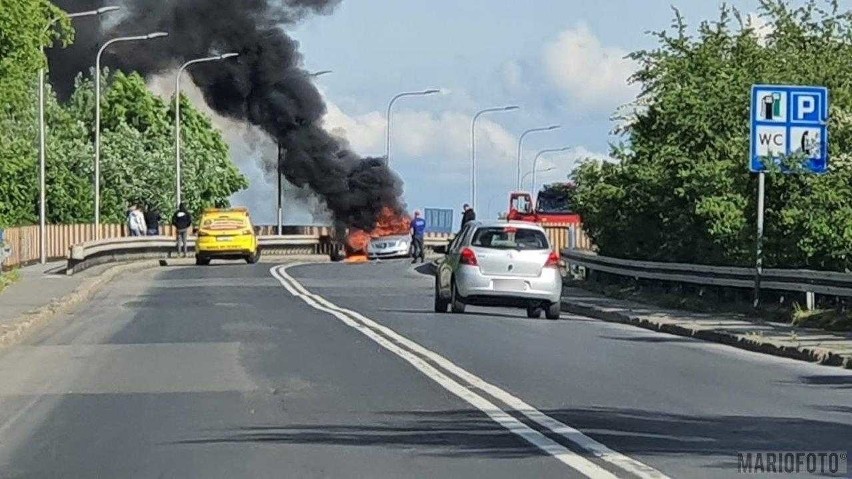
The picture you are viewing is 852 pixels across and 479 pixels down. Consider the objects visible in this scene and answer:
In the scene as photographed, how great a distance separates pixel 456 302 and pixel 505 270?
113 centimetres

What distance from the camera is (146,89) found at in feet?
338

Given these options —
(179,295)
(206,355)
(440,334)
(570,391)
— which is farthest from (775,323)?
(179,295)

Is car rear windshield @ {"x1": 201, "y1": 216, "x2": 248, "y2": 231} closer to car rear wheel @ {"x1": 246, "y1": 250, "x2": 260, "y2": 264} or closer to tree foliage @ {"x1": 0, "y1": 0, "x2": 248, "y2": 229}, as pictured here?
car rear wheel @ {"x1": 246, "y1": 250, "x2": 260, "y2": 264}

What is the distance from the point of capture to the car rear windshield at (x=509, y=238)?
103ft

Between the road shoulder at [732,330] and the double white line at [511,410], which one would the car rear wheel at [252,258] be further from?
the double white line at [511,410]

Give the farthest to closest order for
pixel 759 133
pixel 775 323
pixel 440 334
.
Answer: pixel 759 133 < pixel 775 323 < pixel 440 334

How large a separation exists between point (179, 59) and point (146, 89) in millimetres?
28187

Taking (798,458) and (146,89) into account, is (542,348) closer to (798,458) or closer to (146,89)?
(798,458)

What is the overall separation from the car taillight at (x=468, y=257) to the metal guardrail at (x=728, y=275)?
4.18 m

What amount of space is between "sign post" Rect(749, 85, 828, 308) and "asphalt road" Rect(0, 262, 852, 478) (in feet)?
12.1

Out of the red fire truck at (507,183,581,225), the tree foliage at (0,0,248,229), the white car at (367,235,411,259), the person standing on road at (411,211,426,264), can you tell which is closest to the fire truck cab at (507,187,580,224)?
the red fire truck at (507,183,581,225)

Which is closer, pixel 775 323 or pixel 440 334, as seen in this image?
pixel 440 334

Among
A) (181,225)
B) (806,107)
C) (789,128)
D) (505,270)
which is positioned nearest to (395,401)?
(505,270)

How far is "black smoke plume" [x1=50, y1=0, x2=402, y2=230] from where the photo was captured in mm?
66250
